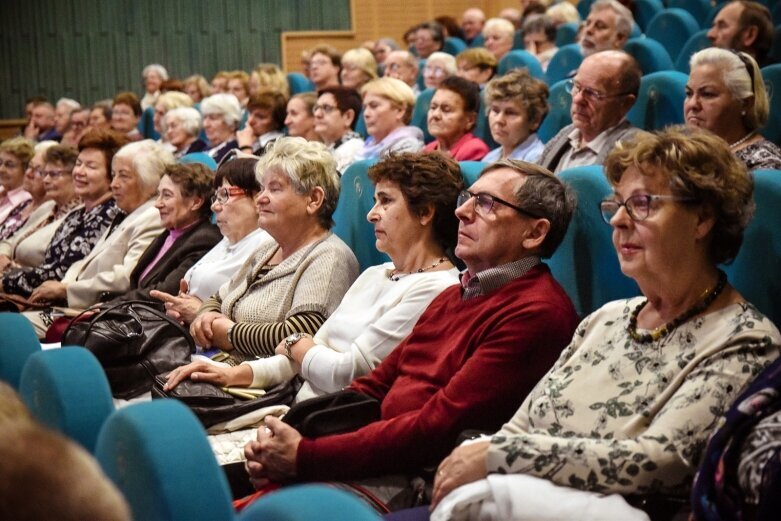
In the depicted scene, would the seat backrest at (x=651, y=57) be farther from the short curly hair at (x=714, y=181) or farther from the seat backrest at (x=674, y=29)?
the short curly hair at (x=714, y=181)

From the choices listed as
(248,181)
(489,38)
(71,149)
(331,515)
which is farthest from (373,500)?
(489,38)

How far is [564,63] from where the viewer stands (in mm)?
4379

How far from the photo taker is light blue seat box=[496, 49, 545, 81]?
4461mm

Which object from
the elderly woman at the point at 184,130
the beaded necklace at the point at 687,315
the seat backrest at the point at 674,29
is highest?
the seat backrest at the point at 674,29

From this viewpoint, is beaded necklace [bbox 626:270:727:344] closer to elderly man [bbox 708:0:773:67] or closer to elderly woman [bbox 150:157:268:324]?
elderly woman [bbox 150:157:268:324]

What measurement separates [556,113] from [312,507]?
112 inches

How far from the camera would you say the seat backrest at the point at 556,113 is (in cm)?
342

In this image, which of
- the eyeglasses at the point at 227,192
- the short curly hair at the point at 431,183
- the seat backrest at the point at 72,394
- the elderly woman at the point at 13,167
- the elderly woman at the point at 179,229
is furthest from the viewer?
the elderly woman at the point at 13,167

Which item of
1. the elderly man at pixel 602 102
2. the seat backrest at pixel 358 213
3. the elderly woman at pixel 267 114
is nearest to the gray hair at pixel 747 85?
the elderly man at pixel 602 102

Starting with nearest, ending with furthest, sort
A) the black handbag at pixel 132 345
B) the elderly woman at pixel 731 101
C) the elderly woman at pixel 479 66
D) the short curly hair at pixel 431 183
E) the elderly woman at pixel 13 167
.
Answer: the short curly hair at pixel 431 183 → the black handbag at pixel 132 345 → the elderly woman at pixel 731 101 → the elderly woman at pixel 479 66 → the elderly woman at pixel 13 167

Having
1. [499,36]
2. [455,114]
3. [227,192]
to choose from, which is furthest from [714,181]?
[499,36]

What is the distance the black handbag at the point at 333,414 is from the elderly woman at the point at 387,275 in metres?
0.18

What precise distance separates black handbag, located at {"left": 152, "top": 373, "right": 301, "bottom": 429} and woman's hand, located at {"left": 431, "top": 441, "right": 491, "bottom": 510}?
25.6 inches

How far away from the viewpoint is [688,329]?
1.43m
